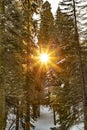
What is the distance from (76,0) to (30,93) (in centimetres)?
789

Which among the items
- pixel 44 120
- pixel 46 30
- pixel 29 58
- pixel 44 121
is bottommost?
pixel 29 58

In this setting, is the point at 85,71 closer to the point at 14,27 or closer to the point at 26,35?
the point at 26,35

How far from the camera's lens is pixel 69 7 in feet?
73.6

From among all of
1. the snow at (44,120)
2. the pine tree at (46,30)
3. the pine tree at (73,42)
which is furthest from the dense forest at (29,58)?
the pine tree at (46,30)

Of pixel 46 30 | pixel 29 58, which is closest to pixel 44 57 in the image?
pixel 46 30

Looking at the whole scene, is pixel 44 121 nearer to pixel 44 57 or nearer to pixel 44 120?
pixel 44 120

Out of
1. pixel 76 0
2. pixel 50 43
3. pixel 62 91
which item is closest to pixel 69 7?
pixel 76 0

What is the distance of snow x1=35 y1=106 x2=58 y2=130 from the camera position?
3676 centimetres

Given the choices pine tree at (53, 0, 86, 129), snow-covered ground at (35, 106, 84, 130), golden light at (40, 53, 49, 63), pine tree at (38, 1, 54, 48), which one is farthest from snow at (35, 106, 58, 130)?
pine tree at (53, 0, 86, 129)

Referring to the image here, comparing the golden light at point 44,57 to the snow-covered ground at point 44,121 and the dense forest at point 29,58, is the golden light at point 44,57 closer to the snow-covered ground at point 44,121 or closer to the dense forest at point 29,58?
the snow-covered ground at point 44,121

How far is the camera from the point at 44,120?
1582 inches

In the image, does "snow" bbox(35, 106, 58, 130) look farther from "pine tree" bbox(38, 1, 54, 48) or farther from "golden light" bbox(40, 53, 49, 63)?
"pine tree" bbox(38, 1, 54, 48)

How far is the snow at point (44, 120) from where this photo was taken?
3676cm

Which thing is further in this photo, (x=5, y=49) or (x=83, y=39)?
(x=83, y=39)
